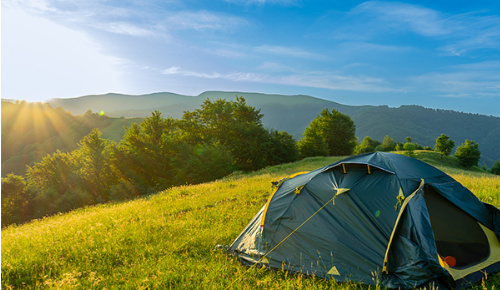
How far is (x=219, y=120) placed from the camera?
42781 millimetres

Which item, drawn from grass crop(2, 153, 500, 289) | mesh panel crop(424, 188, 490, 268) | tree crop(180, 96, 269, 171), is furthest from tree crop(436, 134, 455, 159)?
mesh panel crop(424, 188, 490, 268)

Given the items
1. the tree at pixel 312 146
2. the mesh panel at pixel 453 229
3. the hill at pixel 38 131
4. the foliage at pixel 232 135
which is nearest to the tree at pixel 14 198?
the foliage at pixel 232 135

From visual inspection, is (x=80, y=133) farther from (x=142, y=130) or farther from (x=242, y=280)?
(x=242, y=280)

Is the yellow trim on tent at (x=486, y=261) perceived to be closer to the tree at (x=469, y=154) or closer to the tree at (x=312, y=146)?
the tree at (x=312, y=146)

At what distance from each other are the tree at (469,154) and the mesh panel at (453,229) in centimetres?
6294

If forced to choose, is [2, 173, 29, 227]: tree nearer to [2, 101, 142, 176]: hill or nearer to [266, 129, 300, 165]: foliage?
[266, 129, 300, 165]: foliage

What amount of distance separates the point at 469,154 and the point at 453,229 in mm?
63564

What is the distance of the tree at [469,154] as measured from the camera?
5184 cm

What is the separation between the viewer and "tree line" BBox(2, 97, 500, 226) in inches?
1249

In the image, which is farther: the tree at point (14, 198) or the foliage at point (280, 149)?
the foliage at point (280, 149)

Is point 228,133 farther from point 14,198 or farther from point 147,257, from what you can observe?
point 147,257

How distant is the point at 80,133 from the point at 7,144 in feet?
92.8

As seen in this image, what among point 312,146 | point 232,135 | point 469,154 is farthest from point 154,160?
point 469,154

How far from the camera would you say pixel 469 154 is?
2053 inches
